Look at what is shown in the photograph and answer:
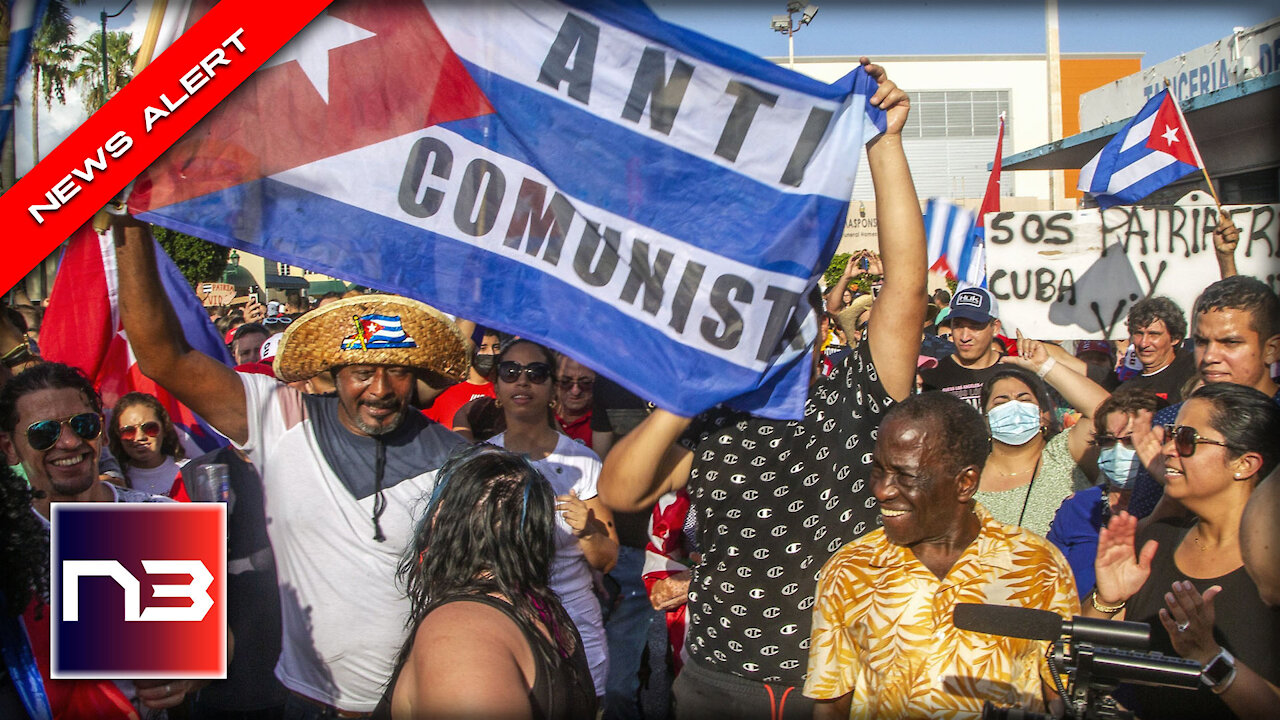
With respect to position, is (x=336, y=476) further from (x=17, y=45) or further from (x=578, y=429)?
(x=17, y=45)

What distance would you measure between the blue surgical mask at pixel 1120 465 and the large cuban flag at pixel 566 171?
1.39m

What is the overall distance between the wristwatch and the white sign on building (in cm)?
812

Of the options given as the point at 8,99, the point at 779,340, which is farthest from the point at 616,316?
the point at 8,99

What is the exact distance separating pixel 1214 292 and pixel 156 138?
3494 mm

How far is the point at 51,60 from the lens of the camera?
381 cm

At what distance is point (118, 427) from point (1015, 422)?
12.3 ft

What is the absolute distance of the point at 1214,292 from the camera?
11.6ft

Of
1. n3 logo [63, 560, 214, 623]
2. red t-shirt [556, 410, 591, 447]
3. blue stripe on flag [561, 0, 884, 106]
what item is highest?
blue stripe on flag [561, 0, 884, 106]

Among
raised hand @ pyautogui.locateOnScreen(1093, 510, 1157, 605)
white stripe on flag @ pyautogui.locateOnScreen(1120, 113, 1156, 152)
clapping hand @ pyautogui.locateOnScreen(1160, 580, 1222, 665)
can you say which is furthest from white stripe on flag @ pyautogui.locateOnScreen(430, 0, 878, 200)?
white stripe on flag @ pyautogui.locateOnScreen(1120, 113, 1156, 152)

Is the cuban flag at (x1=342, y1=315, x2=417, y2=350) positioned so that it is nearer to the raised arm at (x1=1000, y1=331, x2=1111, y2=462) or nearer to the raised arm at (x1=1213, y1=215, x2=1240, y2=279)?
the raised arm at (x1=1000, y1=331, x2=1111, y2=462)

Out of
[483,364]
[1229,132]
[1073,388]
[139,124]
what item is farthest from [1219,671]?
[1229,132]

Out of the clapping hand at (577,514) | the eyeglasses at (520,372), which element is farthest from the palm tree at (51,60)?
the clapping hand at (577,514)

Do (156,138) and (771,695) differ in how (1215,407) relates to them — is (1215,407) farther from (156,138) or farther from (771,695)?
(156,138)

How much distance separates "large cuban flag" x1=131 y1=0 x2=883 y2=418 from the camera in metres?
2.98
